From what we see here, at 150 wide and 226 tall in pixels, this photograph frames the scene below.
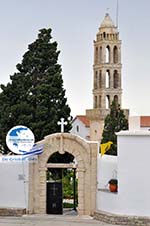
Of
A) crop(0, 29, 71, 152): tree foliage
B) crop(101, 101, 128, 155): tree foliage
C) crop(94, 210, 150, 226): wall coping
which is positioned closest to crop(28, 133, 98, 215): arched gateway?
crop(94, 210, 150, 226): wall coping

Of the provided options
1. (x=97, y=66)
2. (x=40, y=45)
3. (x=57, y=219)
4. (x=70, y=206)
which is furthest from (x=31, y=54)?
(x=97, y=66)

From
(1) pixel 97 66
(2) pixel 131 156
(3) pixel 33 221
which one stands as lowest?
(3) pixel 33 221

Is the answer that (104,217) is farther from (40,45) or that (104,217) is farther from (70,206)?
(40,45)

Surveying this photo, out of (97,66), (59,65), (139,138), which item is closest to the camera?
(139,138)

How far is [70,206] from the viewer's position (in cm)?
3022

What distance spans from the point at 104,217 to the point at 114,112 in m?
37.1

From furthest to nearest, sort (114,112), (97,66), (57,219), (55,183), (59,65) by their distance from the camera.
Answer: (97,66), (114,112), (59,65), (55,183), (57,219)

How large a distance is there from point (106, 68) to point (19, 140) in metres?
66.3

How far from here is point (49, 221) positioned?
2483 centimetres

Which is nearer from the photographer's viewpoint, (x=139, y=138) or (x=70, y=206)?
(x=139, y=138)

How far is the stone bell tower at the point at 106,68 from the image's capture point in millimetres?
92188

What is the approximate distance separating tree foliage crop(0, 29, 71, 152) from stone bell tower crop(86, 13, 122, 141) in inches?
1788

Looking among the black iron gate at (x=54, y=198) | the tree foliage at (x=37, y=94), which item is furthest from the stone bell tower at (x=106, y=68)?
the black iron gate at (x=54, y=198)

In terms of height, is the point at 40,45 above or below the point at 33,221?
above
